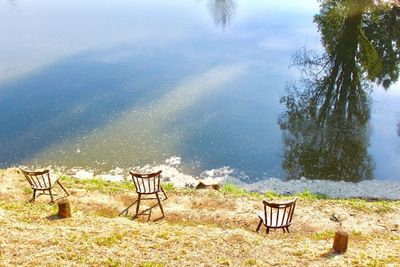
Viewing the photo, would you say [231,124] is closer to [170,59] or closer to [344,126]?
[344,126]

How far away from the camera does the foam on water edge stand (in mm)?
17078

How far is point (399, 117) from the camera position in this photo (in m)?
23.5

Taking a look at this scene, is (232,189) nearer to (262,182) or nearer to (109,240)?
(262,182)

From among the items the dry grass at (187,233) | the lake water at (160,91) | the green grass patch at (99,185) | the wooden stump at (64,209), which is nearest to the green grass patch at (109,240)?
the dry grass at (187,233)

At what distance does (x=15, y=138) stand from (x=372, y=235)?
640 inches

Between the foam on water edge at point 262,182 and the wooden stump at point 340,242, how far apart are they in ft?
23.9

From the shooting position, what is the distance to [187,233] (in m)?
10.4

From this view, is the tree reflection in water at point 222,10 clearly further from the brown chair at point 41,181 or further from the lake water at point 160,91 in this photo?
the brown chair at point 41,181

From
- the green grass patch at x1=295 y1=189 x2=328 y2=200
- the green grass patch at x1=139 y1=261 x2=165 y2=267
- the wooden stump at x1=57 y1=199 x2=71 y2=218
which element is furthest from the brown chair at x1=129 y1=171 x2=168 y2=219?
the green grass patch at x1=295 y1=189 x2=328 y2=200

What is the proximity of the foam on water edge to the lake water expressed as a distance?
47 cm

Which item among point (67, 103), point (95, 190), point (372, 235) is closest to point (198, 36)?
point (67, 103)

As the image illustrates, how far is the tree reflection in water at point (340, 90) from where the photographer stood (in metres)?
19.8

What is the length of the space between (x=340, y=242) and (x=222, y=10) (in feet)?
116

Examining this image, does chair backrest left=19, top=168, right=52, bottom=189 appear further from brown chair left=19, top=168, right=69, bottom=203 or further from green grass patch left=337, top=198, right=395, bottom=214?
green grass patch left=337, top=198, right=395, bottom=214
